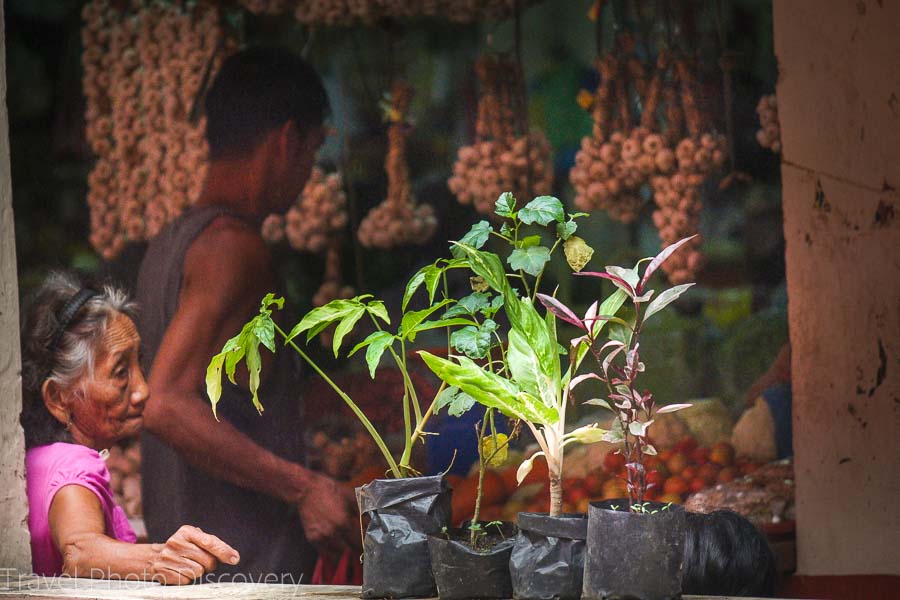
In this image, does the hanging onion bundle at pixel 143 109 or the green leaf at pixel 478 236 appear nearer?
the green leaf at pixel 478 236

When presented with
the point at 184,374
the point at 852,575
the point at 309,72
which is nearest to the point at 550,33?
the point at 309,72

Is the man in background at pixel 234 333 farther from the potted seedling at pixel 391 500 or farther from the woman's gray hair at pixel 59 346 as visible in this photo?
the potted seedling at pixel 391 500

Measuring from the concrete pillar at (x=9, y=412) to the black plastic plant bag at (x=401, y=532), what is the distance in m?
1.37

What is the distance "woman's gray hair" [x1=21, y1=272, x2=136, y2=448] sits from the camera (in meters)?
3.63

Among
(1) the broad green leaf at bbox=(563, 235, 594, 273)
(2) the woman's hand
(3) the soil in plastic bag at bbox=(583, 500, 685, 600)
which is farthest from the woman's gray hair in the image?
(3) the soil in plastic bag at bbox=(583, 500, 685, 600)

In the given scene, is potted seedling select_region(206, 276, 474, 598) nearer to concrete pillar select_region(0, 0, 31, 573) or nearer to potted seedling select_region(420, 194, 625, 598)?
potted seedling select_region(420, 194, 625, 598)

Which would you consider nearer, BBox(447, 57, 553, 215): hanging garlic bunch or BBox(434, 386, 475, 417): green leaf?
BBox(434, 386, 475, 417): green leaf

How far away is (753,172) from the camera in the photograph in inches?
126

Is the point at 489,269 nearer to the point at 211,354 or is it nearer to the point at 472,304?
the point at 472,304

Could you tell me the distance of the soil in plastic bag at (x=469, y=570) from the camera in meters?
2.51

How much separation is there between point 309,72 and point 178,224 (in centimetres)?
65

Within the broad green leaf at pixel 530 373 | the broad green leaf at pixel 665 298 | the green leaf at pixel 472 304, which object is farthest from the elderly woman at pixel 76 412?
the broad green leaf at pixel 665 298

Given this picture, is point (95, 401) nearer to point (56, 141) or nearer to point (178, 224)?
point (178, 224)

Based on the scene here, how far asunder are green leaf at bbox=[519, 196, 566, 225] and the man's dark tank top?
126 cm
